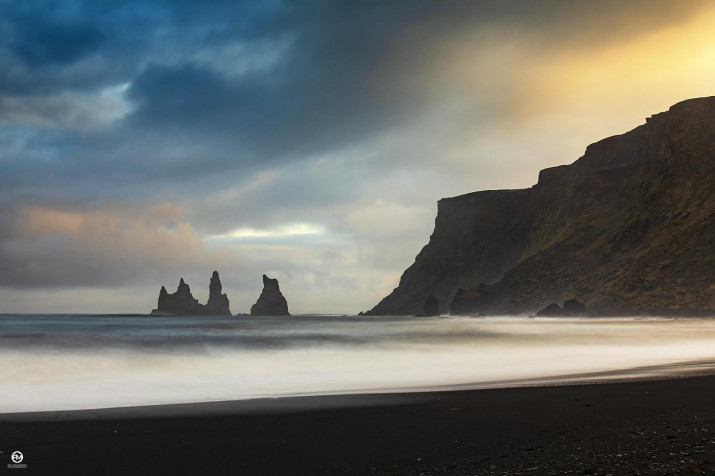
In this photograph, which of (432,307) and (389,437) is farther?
(432,307)

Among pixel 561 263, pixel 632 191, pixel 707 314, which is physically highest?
pixel 632 191

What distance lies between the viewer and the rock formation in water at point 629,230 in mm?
92369

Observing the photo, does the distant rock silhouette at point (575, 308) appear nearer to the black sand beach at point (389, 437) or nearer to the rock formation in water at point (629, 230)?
the rock formation in water at point (629, 230)

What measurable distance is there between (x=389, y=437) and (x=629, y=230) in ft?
382

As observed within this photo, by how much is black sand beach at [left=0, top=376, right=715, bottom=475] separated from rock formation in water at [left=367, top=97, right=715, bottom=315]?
86842mm

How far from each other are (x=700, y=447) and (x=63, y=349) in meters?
33.0

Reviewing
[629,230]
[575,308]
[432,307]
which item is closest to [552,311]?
[575,308]

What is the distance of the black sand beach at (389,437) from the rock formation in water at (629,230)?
86842 mm

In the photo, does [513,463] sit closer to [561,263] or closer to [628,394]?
[628,394]

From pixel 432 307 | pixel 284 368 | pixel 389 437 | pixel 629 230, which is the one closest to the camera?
pixel 389 437

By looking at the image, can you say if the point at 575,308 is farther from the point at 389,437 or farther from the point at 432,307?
the point at 389,437

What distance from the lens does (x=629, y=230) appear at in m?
113

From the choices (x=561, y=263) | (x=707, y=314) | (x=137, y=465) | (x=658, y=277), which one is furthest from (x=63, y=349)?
(x=561, y=263)

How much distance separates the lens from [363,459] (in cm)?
760
